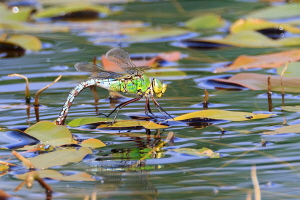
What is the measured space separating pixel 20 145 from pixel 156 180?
0.93 meters

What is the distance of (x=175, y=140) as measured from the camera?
3135 millimetres

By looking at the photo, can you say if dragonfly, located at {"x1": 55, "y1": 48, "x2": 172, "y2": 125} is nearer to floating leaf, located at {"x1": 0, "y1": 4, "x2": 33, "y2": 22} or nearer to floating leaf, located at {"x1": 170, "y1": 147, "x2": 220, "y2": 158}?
floating leaf, located at {"x1": 170, "y1": 147, "x2": 220, "y2": 158}

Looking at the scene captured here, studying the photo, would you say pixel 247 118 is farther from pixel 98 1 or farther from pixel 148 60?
pixel 98 1

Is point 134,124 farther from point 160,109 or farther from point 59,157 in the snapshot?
point 59,157

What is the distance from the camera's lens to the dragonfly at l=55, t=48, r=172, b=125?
3688 millimetres

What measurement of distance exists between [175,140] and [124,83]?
86 cm

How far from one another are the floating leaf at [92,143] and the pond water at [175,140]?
1.1 inches

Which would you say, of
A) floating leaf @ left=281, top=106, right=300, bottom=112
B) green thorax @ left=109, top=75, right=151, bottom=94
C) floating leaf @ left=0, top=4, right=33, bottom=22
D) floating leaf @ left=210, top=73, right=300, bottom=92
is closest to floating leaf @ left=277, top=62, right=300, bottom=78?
floating leaf @ left=210, top=73, right=300, bottom=92

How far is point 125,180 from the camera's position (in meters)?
2.52

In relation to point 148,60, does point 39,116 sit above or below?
below

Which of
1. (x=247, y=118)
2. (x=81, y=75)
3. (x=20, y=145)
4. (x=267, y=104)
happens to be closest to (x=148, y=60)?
(x=81, y=75)

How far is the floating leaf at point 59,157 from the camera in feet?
8.87

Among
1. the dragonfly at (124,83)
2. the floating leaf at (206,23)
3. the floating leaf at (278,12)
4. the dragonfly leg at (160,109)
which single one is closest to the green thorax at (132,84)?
the dragonfly at (124,83)

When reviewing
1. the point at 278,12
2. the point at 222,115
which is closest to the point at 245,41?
the point at 278,12
